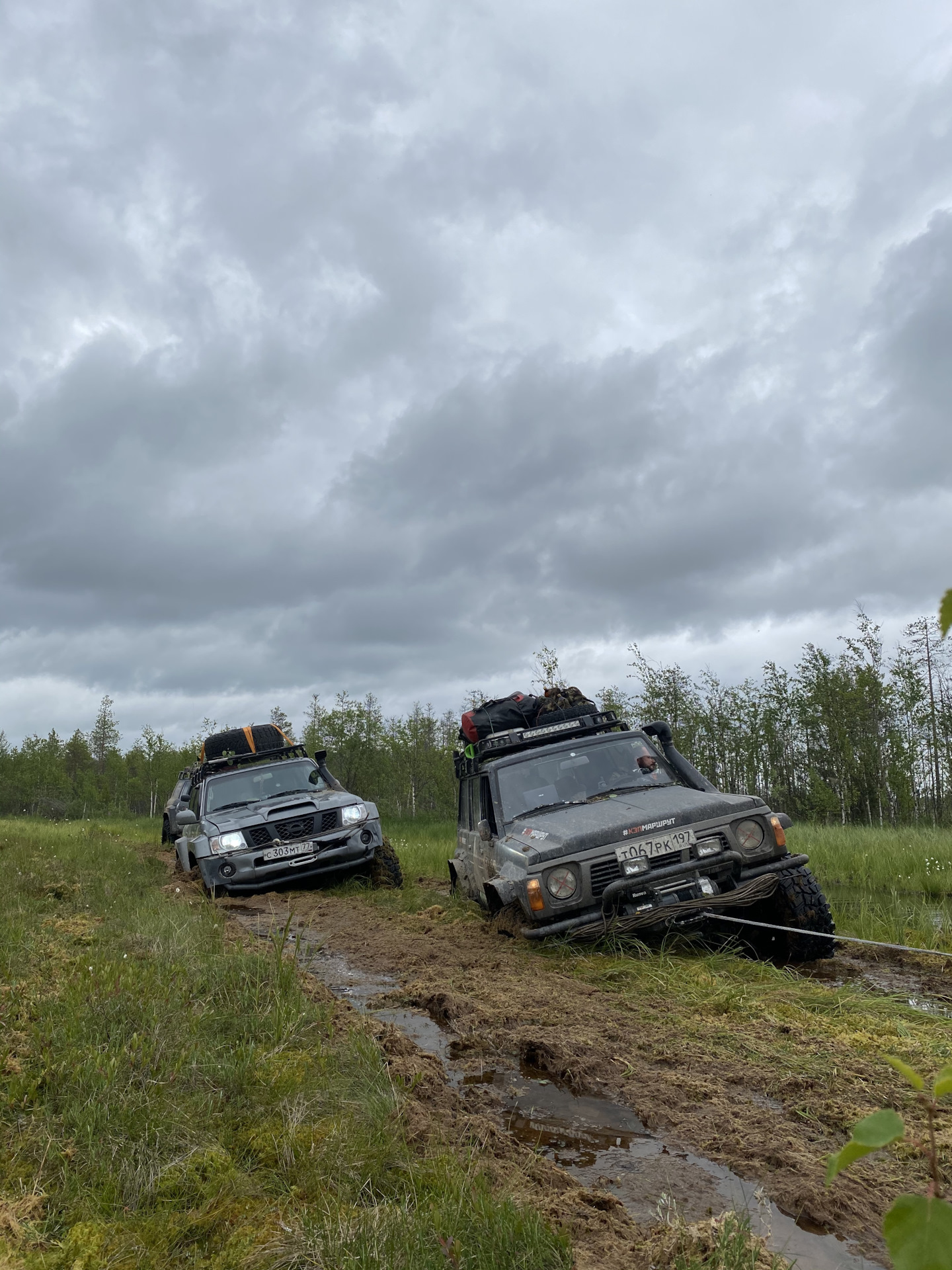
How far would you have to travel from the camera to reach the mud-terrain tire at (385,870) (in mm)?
10492

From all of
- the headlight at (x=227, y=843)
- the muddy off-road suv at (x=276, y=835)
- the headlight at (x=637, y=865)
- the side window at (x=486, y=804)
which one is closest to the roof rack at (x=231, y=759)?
the muddy off-road suv at (x=276, y=835)

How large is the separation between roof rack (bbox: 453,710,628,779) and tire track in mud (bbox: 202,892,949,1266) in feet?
6.33

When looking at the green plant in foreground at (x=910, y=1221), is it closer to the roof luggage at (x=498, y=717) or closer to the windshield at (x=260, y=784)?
the roof luggage at (x=498, y=717)

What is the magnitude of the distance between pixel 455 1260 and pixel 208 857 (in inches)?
324

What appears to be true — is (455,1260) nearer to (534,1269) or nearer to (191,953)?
(534,1269)

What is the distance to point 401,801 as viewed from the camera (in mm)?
34844

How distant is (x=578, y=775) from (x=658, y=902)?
174 centimetres

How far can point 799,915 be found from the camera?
5773mm

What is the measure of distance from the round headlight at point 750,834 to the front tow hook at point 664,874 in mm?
171

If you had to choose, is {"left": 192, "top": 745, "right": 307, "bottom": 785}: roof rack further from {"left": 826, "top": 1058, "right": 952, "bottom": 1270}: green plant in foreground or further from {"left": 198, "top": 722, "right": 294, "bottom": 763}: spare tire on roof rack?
{"left": 826, "top": 1058, "right": 952, "bottom": 1270}: green plant in foreground

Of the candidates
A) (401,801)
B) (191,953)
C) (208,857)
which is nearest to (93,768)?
(401,801)

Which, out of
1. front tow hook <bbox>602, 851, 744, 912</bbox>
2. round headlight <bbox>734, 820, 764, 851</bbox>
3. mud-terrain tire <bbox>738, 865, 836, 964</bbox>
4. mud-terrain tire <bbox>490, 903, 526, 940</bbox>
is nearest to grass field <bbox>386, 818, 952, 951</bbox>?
mud-terrain tire <bbox>738, 865, 836, 964</bbox>

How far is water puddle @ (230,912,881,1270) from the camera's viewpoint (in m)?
2.45

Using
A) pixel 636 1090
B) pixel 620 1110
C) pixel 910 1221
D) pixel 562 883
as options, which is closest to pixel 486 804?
pixel 562 883
